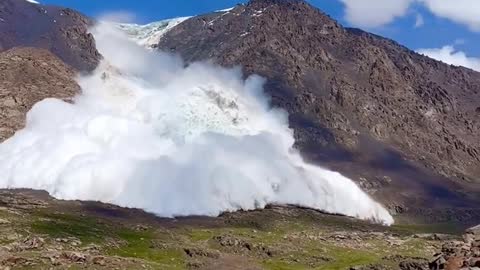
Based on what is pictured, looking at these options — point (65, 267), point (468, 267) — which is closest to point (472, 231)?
point (468, 267)

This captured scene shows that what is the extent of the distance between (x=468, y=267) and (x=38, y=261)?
13880 centimetres

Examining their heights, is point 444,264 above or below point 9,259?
below

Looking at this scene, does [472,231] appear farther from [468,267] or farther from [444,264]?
[468,267]

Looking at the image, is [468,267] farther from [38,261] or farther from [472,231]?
[38,261]

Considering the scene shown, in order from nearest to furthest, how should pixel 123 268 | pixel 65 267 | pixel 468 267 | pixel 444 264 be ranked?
pixel 468 267 → pixel 444 264 → pixel 65 267 → pixel 123 268

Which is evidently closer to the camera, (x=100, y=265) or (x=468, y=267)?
(x=468, y=267)

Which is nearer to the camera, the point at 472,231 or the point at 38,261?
the point at 472,231

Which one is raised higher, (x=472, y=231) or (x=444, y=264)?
(x=472, y=231)

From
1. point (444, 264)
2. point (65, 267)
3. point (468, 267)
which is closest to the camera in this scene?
point (468, 267)

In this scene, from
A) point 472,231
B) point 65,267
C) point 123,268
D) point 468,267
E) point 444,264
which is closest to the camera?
point 468,267

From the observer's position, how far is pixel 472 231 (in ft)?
369

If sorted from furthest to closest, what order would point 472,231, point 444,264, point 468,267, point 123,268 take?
point 123,268
point 472,231
point 444,264
point 468,267

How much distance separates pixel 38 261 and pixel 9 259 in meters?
7.76

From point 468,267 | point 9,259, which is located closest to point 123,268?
point 9,259
